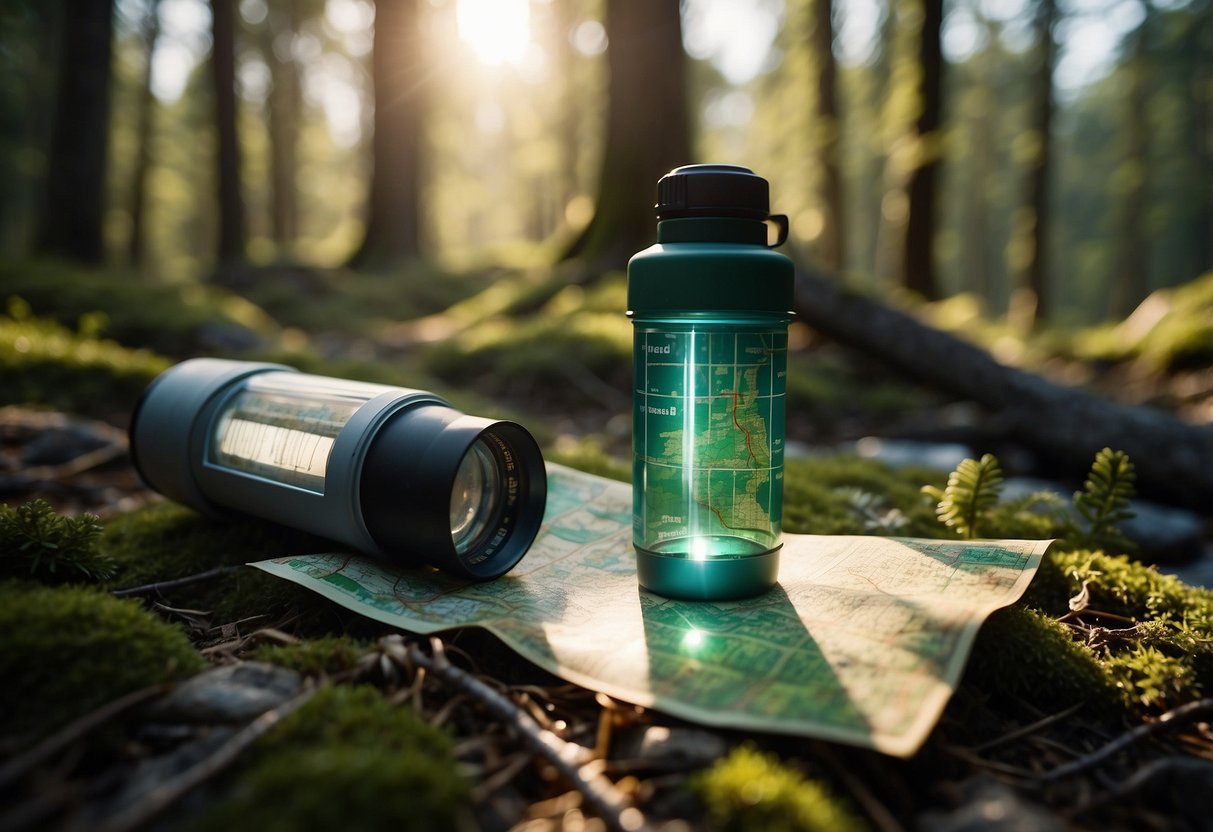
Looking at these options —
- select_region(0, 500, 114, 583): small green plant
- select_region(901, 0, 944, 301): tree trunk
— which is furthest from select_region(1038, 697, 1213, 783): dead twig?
select_region(901, 0, 944, 301): tree trunk

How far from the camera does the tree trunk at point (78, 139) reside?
841 centimetres

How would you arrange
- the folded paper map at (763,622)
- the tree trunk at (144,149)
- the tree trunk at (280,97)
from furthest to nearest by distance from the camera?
1. the tree trunk at (280,97)
2. the tree trunk at (144,149)
3. the folded paper map at (763,622)

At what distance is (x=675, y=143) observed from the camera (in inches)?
336

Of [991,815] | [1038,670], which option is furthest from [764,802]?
[1038,670]

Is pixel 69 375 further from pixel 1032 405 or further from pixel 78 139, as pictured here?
pixel 1032 405

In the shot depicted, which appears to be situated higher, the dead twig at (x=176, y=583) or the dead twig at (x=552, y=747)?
the dead twig at (x=176, y=583)

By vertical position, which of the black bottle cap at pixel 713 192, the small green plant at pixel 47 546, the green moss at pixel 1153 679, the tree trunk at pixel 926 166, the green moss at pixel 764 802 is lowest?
the green moss at pixel 1153 679

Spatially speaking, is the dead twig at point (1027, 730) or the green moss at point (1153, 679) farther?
the green moss at point (1153, 679)

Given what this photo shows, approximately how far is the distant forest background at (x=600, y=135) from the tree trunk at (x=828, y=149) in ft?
0.17

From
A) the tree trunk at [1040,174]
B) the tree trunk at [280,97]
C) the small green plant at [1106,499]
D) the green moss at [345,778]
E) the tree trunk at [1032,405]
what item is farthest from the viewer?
the tree trunk at [280,97]

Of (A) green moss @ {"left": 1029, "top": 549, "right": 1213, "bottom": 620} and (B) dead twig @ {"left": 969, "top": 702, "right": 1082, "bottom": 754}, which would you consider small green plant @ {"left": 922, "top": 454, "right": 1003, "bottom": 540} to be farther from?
(B) dead twig @ {"left": 969, "top": 702, "right": 1082, "bottom": 754}

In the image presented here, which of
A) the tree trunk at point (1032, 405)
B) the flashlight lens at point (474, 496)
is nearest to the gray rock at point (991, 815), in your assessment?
the flashlight lens at point (474, 496)

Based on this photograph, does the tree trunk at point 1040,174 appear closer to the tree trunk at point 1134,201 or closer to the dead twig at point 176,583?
the tree trunk at point 1134,201

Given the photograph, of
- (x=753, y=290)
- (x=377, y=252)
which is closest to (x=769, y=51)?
(x=377, y=252)
